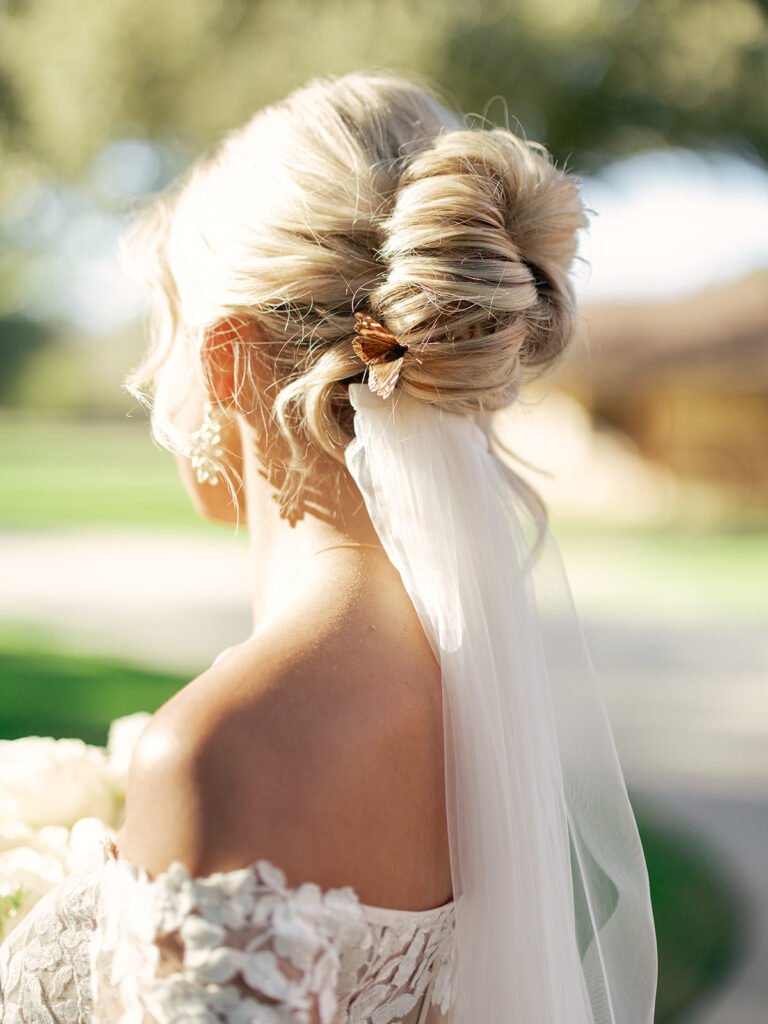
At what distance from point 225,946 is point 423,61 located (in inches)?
195

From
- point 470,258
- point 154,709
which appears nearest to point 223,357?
point 470,258

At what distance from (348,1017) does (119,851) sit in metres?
0.37

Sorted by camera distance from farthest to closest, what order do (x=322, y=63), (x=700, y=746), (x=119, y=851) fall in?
(x=700, y=746) < (x=322, y=63) < (x=119, y=851)

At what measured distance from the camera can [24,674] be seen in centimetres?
648

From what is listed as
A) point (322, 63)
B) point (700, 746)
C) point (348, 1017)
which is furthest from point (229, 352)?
point (700, 746)

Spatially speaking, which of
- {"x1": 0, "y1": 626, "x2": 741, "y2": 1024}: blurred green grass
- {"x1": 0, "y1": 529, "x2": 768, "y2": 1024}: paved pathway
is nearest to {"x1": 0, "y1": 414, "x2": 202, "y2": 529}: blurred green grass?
{"x1": 0, "y1": 529, "x2": 768, "y2": 1024}: paved pathway

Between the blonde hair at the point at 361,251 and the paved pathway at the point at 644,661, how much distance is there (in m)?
2.78

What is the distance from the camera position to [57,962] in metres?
1.35

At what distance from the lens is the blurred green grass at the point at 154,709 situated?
3.62m

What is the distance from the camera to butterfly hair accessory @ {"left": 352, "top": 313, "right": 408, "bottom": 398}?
4.49ft

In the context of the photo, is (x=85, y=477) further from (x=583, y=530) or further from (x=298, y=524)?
(x=298, y=524)

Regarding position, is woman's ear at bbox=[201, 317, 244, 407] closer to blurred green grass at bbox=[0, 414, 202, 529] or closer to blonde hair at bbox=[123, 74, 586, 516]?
blonde hair at bbox=[123, 74, 586, 516]

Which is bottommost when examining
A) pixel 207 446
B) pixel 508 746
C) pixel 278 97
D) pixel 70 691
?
pixel 70 691

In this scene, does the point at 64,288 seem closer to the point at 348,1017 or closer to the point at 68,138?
the point at 68,138
